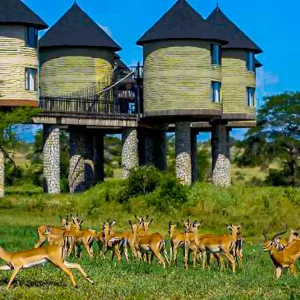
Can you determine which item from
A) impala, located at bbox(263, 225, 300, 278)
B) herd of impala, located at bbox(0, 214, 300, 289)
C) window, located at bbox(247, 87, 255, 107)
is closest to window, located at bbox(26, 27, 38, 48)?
window, located at bbox(247, 87, 255, 107)

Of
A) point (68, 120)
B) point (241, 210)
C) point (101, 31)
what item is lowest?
point (241, 210)

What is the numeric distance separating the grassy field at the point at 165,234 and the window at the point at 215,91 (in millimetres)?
7495

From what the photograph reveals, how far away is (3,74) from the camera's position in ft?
175

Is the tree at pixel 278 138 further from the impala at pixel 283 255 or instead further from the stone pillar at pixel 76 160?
the impala at pixel 283 255

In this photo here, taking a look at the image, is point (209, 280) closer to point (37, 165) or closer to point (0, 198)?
→ point (0, 198)

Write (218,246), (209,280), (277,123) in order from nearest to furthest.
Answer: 1. (209,280)
2. (218,246)
3. (277,123)

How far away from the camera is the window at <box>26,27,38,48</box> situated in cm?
5447

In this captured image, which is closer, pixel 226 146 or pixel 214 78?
pixel 214 78

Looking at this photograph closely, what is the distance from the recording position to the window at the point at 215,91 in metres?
59.6

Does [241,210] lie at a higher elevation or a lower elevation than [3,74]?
lower

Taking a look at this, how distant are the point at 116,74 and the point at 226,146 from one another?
34.0 ft

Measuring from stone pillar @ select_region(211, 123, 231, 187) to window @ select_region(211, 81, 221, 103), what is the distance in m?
8.01

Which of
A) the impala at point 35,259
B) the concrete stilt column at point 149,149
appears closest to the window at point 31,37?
the concrete stilt column at point 149,149

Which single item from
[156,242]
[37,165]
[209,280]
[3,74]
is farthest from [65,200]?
[37,165]
